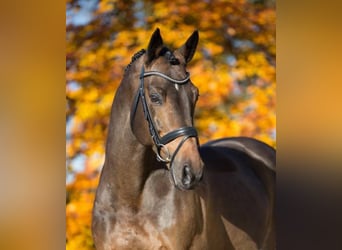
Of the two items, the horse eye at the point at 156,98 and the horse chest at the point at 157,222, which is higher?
the horse eye at the point at 156,98

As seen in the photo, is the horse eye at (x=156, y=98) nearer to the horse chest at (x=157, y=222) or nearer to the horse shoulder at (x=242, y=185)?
the horse chest at (x=157, y=222)

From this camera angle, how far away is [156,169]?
8.63ft

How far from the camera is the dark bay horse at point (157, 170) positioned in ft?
7.81

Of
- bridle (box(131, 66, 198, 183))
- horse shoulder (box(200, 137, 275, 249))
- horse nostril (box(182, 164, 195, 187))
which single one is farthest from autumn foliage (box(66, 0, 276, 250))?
horse nostril (box(182, 164, 195, 187))

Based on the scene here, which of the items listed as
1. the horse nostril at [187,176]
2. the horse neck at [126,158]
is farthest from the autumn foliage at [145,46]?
the horse nostril at [187,176]

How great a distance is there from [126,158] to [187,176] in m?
0.36

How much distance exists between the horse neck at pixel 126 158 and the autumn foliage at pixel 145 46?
0.66 meters

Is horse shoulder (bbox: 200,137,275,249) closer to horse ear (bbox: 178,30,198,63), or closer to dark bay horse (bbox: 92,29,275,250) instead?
dark bay horse (bbox: 92,29,275,250)

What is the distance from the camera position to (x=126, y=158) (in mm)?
2588

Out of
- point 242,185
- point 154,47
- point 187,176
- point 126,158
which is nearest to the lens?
point 187,176

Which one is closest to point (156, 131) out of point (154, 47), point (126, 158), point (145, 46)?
point (126, 158)

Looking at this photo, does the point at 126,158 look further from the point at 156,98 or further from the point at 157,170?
the point at 156,98

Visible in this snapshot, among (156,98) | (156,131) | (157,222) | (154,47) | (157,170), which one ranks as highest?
(154,47)

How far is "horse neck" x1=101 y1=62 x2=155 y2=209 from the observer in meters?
2.58
